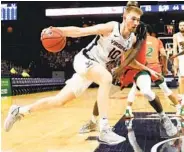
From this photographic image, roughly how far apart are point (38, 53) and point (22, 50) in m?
1.23

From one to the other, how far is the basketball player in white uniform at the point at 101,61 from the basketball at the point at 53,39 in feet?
0.15

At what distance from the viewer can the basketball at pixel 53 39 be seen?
4.28 m

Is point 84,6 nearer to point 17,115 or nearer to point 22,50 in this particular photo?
point 22,50

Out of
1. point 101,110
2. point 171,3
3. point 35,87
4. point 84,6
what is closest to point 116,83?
point 101,110

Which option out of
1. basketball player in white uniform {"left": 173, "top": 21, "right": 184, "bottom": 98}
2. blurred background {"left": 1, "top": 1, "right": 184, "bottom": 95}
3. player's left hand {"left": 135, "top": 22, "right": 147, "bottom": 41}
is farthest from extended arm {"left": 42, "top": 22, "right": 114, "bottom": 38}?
blurred background {"left": 1, "top": 1, "right": 184, "bottom": 95}

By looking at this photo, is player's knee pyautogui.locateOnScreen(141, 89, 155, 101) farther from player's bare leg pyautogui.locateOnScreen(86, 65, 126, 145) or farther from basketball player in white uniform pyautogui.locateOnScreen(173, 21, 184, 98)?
basketball player in white uniform pyautogui.locateOnScreen(173, 21, 184, 98)

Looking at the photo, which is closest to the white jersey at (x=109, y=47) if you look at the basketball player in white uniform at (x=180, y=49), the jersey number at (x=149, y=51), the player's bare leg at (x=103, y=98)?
the player's bare leg at (x=103, y=98)

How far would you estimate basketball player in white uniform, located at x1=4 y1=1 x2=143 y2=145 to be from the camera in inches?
170

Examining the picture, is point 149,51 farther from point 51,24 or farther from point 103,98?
point 51,24

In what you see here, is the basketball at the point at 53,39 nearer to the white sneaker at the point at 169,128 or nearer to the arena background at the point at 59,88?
the arena background at the point at 59,88

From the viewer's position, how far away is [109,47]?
4.46m

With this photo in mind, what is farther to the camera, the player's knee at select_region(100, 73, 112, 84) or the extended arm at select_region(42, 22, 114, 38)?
the player's knee at select_region(100, 73, 112, 84)

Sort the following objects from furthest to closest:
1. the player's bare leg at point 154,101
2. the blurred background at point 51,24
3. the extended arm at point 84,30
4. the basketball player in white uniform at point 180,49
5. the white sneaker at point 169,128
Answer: the blurred background at point 51,24 → the basketball player in white uniform at point 180,49 → the player's bare leg at point 154,101 → the white sneaker at point 169,128 → the extended arm at point 84,30

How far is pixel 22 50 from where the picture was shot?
25.8m
